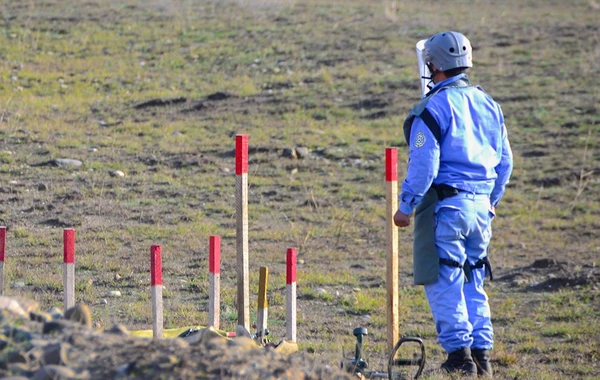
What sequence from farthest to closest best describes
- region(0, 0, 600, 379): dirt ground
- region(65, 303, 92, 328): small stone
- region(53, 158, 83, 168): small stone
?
region(53, 158, 83, 168): small stone < region(0, 0, 600, 379): dirt ground < region(65, 303, 92, 328): small stone

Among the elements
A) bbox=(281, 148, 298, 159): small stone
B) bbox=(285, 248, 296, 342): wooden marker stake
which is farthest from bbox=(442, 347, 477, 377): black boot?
bbox=(281, 148, 298, 159): small stone

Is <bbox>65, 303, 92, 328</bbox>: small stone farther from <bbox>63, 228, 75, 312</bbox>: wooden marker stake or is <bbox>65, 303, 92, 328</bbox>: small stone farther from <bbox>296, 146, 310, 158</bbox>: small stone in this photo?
<bbox>296, 146, 310, 158</bbox>: small stone

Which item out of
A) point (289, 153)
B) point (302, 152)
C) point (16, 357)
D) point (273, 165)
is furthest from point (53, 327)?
point (302, 152)

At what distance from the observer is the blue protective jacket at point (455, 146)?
525cm

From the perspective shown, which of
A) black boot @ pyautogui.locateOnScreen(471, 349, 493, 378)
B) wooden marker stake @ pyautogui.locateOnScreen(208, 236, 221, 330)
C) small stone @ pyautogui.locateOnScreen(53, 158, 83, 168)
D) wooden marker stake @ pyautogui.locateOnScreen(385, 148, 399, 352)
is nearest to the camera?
→ black boot @ pyautogui.locateOnScreen(471, 349, 493, 378)

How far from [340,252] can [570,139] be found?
5.43 m

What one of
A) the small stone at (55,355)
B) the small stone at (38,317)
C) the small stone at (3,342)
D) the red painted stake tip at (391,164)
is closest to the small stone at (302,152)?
the red painted stake tip at (391,164)

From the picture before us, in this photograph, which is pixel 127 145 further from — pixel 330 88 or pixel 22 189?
pixel 330 88

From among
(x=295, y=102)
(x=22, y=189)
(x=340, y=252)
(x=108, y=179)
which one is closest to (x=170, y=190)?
(x=108, y=179)

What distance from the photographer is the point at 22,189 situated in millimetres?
10070

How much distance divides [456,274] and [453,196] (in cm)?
44

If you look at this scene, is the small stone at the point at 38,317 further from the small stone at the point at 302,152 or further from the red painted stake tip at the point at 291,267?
the small stone at the point at 302,152

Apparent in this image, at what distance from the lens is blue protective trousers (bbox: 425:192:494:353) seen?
208 inches

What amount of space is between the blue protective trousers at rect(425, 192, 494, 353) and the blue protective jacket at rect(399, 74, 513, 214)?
0.11 meters
